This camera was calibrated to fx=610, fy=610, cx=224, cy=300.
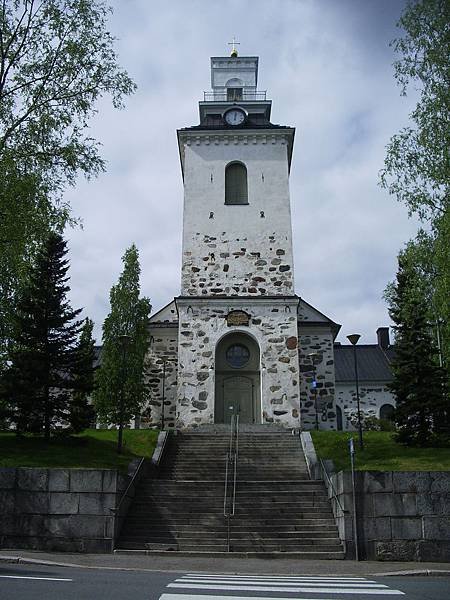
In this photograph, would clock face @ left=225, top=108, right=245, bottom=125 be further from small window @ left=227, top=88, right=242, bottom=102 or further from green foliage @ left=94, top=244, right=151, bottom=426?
green foliage @ left=94, top=244, right=151, bottom=426

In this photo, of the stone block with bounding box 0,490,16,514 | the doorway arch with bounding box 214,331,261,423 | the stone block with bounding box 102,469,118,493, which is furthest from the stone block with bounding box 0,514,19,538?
the doorway arch with bounding box 214,331,261,423

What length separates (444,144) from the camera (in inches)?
645

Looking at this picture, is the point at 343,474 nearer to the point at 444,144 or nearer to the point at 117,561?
the point at 117,561

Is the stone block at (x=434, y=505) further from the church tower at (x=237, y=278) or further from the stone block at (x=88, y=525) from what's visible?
the church tower at (x=237, y=278)

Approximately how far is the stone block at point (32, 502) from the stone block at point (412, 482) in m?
8.05

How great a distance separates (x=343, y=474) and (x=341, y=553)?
173cm

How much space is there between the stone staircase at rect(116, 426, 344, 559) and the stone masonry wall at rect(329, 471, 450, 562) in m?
0.75

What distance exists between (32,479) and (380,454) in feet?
34.1

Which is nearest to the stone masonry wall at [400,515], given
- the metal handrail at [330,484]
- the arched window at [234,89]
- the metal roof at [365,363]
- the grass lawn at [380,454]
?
the metal handrail at [330,484]

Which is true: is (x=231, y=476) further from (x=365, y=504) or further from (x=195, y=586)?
(x=195, y=586)

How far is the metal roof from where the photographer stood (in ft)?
143

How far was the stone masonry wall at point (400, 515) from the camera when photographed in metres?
13.4

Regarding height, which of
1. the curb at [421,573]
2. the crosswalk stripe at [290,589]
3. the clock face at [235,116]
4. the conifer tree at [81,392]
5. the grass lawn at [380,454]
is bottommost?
the curb at [421,573]

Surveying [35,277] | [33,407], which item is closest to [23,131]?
[35,277]
